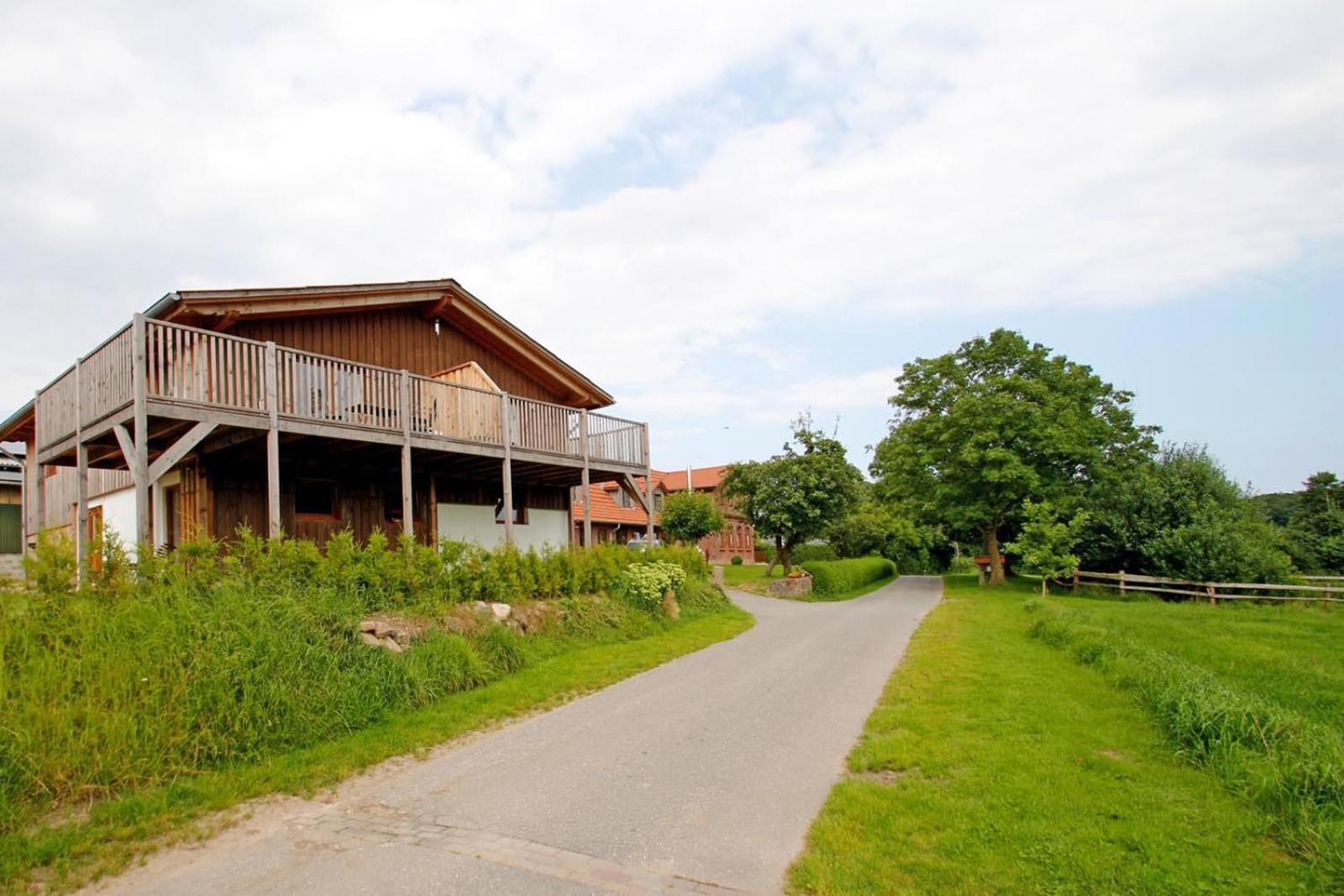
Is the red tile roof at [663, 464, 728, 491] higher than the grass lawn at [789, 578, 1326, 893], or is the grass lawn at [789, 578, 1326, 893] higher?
the red tile roof at [663, 464, 728, 491]

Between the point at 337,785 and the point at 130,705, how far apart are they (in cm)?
174

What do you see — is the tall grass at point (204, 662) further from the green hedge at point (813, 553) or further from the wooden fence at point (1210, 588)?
the green hedge at point (813, 553)

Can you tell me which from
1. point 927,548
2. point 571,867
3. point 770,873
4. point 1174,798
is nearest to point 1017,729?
point 1174,798

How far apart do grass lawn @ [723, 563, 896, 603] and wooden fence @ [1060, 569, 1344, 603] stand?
7.25 m

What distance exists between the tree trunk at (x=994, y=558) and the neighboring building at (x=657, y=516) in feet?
31.5

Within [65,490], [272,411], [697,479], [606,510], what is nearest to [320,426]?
[272,411]

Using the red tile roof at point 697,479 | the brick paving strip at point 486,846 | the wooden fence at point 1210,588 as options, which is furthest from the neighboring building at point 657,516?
the brick paving strip at point 486,846

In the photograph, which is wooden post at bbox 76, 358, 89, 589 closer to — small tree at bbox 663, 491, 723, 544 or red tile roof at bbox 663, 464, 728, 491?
small tree at bbox 663, 491, 723, 544

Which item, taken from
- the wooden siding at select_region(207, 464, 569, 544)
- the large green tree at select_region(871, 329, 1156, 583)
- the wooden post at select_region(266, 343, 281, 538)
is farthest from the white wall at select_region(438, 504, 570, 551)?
the large green tree at select_region(871, 329, 1156, 583)

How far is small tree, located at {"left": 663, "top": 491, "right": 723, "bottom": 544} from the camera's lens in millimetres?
37281

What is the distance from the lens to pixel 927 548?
160ft

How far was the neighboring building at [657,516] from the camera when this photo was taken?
115 feet

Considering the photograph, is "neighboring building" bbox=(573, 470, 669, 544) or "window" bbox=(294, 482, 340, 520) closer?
"window" bbox=(294, 482, 340, 520)

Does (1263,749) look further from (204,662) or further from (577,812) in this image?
(204,662)
